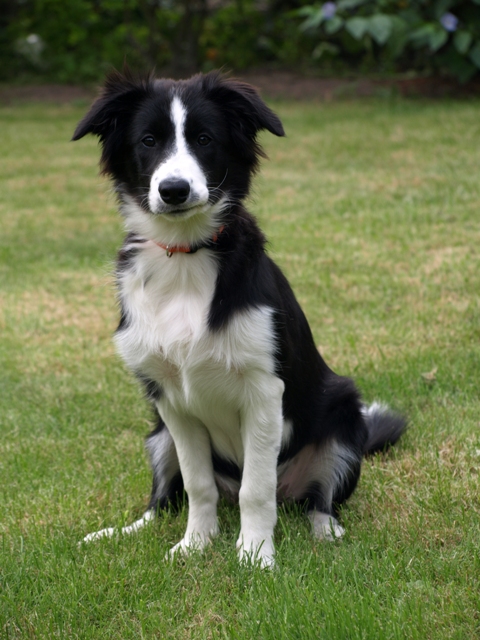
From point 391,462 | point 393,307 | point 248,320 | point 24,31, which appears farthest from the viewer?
point 24,31

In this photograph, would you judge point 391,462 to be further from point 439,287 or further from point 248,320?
point 439,287

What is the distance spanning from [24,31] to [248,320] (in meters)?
13.4

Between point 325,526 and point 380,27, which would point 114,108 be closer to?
point 325,526

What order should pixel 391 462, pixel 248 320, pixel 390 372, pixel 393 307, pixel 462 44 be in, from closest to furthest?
1. pixel 248 320
2. pixel 391 462
3. pixel 390 372
4. pixel 393 307
5. pixel 462 44

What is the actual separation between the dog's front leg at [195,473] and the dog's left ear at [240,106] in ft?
3.20

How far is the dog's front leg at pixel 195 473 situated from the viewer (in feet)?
9.26

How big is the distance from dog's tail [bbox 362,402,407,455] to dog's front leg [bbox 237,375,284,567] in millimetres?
773

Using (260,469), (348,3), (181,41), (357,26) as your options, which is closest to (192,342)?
(260,469)

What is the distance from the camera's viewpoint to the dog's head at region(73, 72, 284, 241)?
2596 mm

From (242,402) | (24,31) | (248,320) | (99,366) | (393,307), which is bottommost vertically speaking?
(24,31)

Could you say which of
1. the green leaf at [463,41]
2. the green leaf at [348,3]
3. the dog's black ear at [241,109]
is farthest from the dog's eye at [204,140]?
the green leaf at [348,3]

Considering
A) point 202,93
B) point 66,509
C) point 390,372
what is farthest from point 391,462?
point 202,93

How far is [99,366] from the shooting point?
4.59 m

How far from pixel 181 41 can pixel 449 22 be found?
13.9 feet
